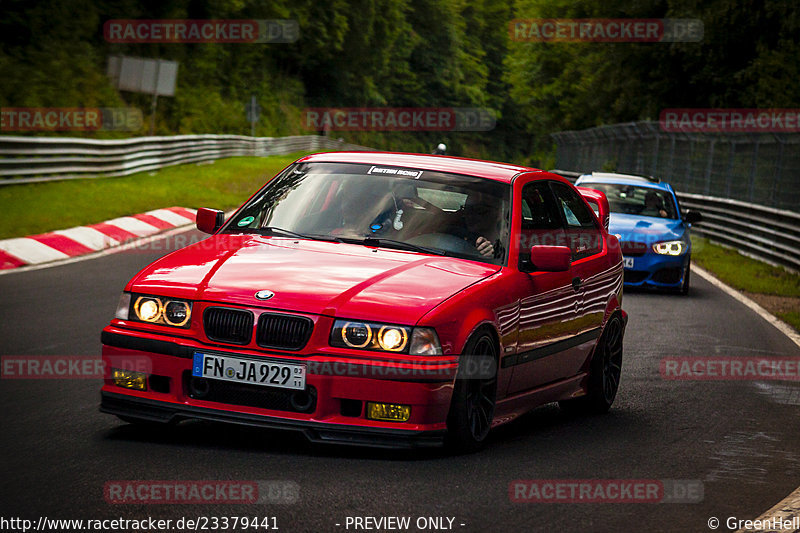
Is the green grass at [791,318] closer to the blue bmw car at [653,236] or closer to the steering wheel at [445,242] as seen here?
the blue bmw car at [653,236]

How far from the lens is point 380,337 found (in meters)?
5.83

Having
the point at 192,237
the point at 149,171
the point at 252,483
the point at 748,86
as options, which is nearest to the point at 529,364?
the point at 252,483

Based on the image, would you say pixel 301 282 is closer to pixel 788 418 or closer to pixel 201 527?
pixel 201 527

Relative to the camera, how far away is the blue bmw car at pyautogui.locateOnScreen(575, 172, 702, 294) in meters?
16.5

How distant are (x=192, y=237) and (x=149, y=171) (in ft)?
40.5

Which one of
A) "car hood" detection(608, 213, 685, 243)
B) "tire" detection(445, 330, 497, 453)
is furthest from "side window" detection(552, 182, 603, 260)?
"car hood" detection(608, 213, 685, 243)

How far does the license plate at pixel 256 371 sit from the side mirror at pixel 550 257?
1.62 metres

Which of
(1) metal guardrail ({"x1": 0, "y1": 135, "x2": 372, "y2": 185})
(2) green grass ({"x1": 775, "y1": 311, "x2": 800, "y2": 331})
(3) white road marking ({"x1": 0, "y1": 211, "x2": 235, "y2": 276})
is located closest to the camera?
(2) green grass ({"x1": 775, "y1": 311, "x2": 800, "y2": 331})

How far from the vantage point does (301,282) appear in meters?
6.05

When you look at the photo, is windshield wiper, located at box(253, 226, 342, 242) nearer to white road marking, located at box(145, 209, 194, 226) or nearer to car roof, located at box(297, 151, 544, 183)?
car roof, located at box(297, 151, 544, 183)

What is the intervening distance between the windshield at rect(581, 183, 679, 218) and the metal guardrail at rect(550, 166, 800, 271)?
92 cm

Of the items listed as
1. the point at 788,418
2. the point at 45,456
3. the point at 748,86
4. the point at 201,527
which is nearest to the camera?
the point at 201,527

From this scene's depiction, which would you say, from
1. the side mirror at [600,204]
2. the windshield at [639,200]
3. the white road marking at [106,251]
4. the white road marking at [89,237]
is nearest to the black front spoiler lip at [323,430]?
the side mirror at [600,204]

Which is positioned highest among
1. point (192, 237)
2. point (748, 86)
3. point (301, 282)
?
point (748, 86)
